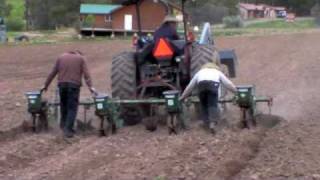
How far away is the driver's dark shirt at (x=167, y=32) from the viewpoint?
12.7m

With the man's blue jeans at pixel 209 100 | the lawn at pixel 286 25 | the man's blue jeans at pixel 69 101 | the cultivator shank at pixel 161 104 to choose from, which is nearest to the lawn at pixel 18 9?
the lawn at pixel 286 25

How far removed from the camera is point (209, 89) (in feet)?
38.3

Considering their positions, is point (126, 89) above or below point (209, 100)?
above

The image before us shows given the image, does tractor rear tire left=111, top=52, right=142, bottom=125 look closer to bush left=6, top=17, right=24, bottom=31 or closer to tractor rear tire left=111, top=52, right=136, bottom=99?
tractor rear tire left=111, top=52, right=136, bottom=99

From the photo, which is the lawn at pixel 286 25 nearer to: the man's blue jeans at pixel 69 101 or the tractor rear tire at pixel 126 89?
the tractor rear tire at pixel 126 89

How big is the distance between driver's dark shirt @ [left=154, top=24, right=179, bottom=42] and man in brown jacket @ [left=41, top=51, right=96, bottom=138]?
4.55ft

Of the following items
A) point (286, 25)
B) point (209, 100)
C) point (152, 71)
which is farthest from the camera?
point (286, 25)

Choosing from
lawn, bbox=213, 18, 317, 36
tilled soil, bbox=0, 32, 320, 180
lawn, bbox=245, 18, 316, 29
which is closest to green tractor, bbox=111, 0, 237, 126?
tilled soil, bbox=0, 32, 320, 180

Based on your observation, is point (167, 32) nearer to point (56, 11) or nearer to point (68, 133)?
point (68, 133)

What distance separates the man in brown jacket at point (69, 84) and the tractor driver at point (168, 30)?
4.51 ft

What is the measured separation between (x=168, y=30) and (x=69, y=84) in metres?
1.96

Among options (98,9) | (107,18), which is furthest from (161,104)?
(98,9)

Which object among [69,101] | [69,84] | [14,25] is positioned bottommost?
[14,25]

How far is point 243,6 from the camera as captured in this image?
114 metres
